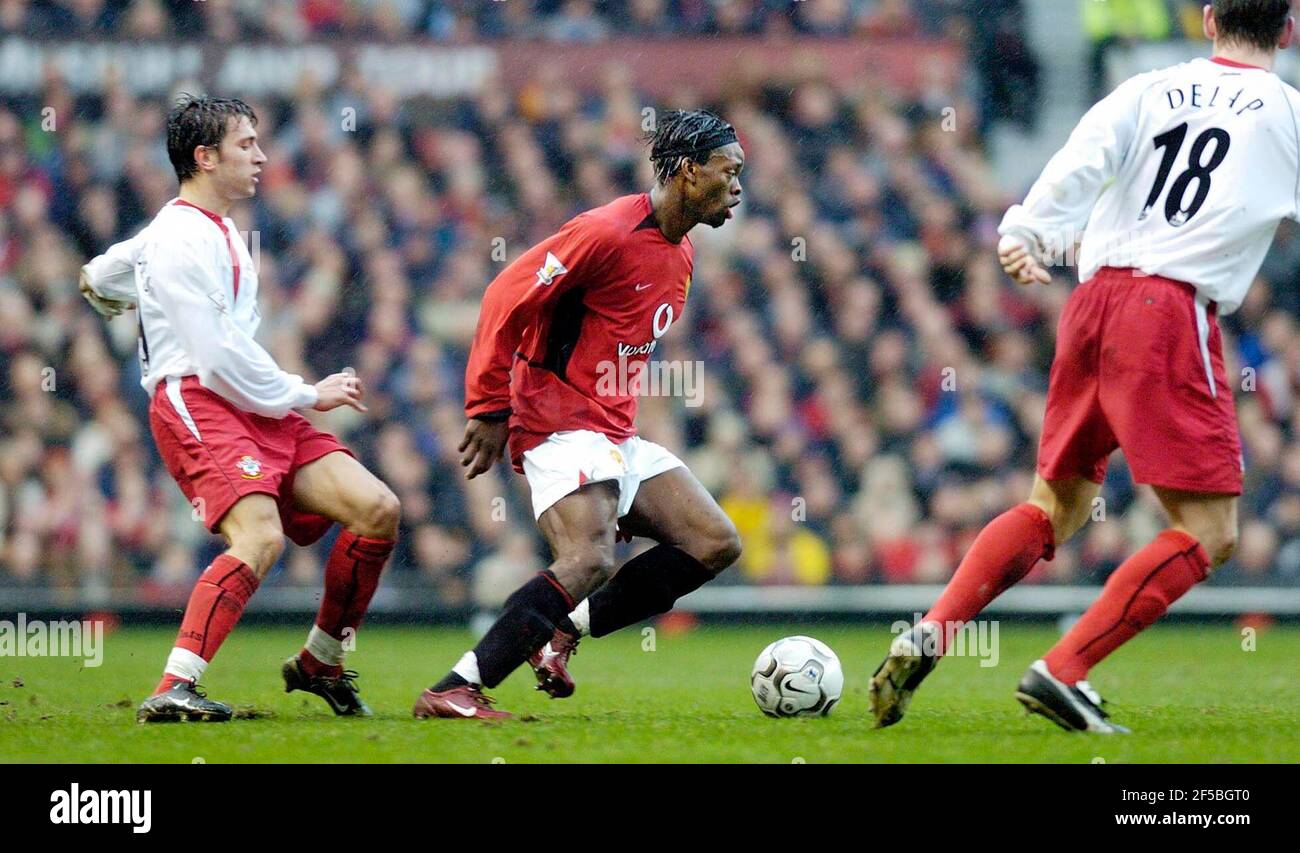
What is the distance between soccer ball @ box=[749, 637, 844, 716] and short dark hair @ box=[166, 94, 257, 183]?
2.66m

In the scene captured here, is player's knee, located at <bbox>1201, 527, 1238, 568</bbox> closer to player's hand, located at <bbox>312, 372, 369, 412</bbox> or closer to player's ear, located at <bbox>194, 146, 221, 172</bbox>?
player's hand, located at <bbox>312, 372, 369, 412</bbox>

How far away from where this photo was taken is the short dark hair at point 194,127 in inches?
230

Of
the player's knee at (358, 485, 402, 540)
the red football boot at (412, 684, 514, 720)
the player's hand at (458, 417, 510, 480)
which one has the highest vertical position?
the player's hand at (458, 417, 510, 480)

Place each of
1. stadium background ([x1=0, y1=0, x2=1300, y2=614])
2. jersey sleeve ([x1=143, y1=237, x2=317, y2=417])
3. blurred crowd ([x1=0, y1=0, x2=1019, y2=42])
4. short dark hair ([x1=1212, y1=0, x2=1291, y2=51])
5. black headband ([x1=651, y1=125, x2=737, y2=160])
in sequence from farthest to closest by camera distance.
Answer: blurred crowd ([x1=0, y1=0, x2=1019, y2=42]) < stadium background ([x1=0, y1=0, x2=1300, y2=614]) < black headband ([x1=651, y1=125, x2=737, y2=160]) < jersey sleeve ([x1=143, y1=237, x2=317, y2=417]) < short dark hair ([x1=1212, y1=0, x2=1291, y2=51])

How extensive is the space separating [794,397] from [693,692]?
5104mm

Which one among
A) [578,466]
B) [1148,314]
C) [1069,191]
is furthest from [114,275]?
[1148,314]

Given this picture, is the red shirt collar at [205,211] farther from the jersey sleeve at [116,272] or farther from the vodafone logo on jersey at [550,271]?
the vodafone logo on jersey at [550,271]

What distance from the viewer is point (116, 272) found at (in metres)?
5.90

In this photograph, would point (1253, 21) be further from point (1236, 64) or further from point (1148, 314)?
point (1148, 314)

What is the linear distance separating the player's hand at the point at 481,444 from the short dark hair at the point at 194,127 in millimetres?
1318

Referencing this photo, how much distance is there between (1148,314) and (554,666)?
2.42 m

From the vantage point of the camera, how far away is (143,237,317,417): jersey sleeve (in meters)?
5.61

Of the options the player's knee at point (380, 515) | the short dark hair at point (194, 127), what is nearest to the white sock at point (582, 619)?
the player's knee at point (380, 515)

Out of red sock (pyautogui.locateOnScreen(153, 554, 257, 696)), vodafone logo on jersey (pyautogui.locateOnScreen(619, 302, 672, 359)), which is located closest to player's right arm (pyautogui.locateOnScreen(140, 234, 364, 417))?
red sock (pyautogui.locateOnScreen(153, 554, 257, 696))
